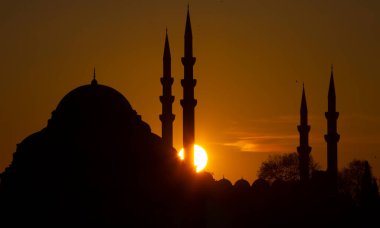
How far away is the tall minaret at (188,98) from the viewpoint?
40562mm

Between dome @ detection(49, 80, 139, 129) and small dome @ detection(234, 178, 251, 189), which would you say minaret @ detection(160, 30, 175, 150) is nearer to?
dome @ detection(49, 80, 139, 129)

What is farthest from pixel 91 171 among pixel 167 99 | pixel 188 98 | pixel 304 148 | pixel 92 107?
pixel 304 148

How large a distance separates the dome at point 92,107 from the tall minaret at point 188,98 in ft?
9.89

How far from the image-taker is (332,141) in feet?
165

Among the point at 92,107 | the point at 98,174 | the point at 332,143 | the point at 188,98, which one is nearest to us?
the point at 98,174

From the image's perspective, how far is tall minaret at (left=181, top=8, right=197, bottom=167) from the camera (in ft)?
133

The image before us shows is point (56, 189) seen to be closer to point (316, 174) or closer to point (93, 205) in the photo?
point (93, 205)

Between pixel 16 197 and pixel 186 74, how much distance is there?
8.78 metres

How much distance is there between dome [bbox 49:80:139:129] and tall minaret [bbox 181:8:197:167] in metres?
3.01

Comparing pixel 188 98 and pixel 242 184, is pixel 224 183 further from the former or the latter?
pixel 188 98

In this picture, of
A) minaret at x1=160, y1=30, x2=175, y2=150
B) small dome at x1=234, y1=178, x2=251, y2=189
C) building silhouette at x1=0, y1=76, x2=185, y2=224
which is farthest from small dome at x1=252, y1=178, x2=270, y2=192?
building silhouette at x1=0, y1=76, x2=185, y2=224

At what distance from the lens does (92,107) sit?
37594 millimetres

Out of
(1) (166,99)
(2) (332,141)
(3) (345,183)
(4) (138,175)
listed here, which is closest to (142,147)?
(4) (138,175)

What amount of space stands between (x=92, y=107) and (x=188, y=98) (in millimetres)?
5051
